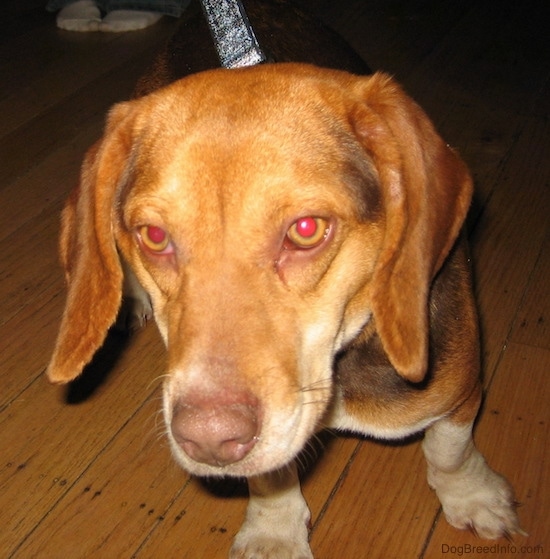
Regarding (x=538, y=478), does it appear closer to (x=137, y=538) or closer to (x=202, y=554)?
(x=202, y=554)

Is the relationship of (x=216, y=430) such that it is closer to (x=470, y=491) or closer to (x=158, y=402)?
(x=470, y=491)

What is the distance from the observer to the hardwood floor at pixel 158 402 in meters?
2.55

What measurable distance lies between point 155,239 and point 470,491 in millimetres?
1388

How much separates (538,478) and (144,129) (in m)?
1.76

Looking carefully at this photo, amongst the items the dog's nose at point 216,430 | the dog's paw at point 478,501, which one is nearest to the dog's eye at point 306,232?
the dog's nose at point 216,430

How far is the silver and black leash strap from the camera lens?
2.41 m

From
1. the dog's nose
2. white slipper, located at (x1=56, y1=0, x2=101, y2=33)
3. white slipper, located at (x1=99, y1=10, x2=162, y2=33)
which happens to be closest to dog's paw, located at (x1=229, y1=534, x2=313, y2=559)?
the dog's nose

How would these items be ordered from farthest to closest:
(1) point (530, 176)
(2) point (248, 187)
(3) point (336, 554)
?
(1) point (530, 176), (3) point (336, 554), (2) point (248, 187)

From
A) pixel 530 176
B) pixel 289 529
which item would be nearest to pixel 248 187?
pixel 289 529

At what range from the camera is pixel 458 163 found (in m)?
1.99

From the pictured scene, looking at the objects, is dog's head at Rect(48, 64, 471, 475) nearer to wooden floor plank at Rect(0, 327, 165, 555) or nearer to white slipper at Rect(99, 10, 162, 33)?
wooden floor plank at Rect(0, 327, 165, 555)

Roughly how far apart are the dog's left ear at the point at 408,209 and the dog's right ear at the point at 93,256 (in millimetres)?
667

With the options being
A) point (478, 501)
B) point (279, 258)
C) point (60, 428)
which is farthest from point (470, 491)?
point (60, 428)

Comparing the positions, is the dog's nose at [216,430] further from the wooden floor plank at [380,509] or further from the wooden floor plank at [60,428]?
the wooden floor plank at [60,428]
